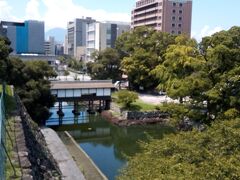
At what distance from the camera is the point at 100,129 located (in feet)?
106

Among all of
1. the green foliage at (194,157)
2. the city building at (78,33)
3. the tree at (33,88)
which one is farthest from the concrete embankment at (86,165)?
the city building at (78,33)

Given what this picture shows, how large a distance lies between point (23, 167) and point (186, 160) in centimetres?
504

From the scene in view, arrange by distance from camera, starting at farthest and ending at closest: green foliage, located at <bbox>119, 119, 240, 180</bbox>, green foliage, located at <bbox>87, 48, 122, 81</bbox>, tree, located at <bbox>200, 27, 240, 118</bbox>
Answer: green foliage, located at <bbox>87, 48, 122, 81</bbox> → tree, located at <bbox>200, 27, 240, 118</bbox> → green foliage, located at <bbox>119, 119, 240, 180</bbox>

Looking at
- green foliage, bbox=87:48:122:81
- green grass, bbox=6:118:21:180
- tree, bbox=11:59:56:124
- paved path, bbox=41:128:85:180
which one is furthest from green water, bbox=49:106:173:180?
green foliage, bbox=87:48:122:81

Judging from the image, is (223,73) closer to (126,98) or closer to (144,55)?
(126,98)

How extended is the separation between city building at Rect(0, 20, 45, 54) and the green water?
63.5 metres

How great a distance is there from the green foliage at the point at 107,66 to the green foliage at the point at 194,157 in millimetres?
37137

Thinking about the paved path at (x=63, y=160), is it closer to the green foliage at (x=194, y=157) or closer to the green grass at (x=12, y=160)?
the green grass at (x=12, y=160)

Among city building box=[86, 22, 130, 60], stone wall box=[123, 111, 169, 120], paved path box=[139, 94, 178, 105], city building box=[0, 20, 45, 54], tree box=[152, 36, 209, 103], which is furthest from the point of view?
city building box=[0, 20, 45, 54]

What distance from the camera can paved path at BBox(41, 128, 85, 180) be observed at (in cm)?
1686

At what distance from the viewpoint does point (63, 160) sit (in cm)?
1908

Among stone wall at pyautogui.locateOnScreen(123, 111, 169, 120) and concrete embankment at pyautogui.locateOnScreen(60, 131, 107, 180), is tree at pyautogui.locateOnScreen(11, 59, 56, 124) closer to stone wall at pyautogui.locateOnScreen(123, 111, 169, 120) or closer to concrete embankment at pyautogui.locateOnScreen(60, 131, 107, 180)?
concrete embankment at pyautogui.locateOnScreen(60, 131, 107, 180)

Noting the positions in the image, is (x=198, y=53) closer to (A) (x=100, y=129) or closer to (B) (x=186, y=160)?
(A) (x=100, y=129)

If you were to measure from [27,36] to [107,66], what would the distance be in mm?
54337
